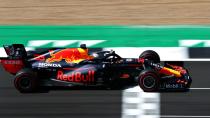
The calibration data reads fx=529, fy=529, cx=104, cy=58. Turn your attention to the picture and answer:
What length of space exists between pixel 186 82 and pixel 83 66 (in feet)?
7.08

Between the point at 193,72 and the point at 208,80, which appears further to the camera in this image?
the point at 193,72

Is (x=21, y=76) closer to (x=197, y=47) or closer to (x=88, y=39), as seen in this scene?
(x=88, y=39)

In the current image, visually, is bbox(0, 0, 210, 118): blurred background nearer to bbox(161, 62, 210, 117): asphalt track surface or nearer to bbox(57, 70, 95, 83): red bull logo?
bbox(161, 62, 210, 117): asphalt track surface

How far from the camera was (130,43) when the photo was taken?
14859 millimetres

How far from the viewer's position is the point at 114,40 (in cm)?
1493

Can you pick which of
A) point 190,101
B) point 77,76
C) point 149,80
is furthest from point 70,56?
point 190,101

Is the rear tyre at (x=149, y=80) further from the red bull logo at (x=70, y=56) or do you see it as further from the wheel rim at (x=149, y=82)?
the red bull logo at (x=70, y=56)

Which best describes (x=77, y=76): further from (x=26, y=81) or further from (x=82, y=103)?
(x=26, y=81)

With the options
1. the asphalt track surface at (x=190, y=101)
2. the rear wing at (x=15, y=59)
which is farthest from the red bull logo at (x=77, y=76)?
the asphalt track surface at (x=190, y=101)

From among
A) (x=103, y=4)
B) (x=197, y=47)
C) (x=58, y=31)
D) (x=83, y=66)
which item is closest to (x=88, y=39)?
(x=58, y=31)

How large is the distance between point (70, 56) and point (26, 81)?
1.10 meters

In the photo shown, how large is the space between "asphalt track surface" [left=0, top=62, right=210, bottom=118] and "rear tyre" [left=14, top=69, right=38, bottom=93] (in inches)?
5.5

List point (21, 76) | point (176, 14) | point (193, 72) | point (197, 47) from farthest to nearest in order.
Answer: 1. point (176, 14)
2. point (197, 47)
3. point (193, 72)
4. point (21, 76)

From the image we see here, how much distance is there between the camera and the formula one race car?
1084 cm
